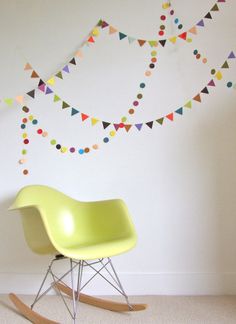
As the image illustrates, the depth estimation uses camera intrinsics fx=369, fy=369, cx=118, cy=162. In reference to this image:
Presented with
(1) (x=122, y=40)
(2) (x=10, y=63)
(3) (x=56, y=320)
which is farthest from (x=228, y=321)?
(2) (x=10, y=63)

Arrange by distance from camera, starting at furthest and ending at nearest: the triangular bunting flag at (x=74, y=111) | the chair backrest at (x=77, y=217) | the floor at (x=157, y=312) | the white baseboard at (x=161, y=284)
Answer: the triangular bunting flag at (x=74, y=111)
the white baseboard at (x=161, y=284)
the chair backrest at (x=77, y=217)
the floor at (x=157, y=312)

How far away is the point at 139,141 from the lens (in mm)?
2523

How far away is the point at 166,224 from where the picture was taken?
2.50m

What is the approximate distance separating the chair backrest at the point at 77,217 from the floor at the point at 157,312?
40 cm

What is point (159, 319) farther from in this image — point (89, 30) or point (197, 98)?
point (89, 30)

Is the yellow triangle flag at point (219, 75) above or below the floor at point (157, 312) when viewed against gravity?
above

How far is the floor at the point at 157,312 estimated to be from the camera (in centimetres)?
203

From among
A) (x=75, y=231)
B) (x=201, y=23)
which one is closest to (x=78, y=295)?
(x=75, y=231)

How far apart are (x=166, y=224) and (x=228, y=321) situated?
28.6 inches

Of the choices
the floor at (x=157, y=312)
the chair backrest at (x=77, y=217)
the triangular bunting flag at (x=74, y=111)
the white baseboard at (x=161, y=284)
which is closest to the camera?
the floor at (x=157, y=312)

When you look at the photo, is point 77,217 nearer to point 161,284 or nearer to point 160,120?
point 161,284

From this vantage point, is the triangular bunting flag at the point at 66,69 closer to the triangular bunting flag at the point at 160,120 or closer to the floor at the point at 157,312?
the triangular bunting flag at the point at 160,120

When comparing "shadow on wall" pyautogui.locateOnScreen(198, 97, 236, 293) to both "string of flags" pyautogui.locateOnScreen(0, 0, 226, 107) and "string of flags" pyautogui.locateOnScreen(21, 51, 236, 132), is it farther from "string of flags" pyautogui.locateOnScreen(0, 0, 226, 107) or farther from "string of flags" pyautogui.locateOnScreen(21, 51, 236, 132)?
"string of flags" pyautogui.locateOnScreen(0, 0, 226, 107)

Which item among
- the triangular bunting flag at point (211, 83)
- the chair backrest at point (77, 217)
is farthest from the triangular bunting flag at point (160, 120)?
the chair backrest at point (77, 217)
